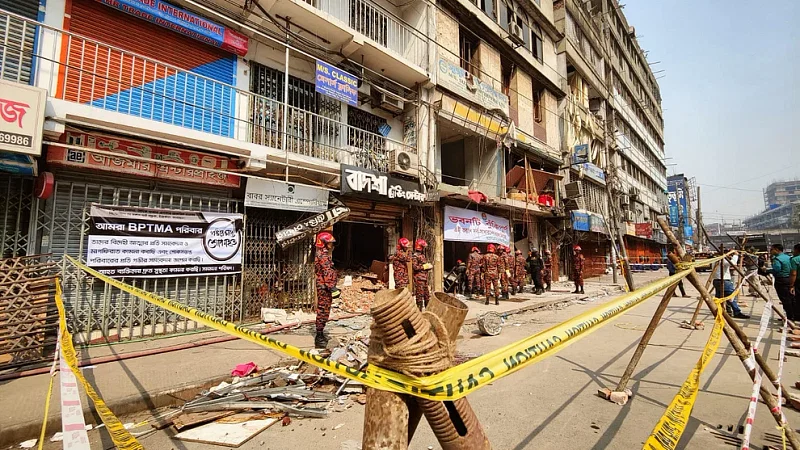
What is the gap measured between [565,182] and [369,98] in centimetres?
1351

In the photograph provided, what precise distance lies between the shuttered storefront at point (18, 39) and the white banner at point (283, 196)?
12.2ft

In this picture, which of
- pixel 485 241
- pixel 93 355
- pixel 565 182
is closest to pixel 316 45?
pixel 93 355

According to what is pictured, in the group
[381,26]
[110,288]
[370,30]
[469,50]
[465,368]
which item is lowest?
[110,288]

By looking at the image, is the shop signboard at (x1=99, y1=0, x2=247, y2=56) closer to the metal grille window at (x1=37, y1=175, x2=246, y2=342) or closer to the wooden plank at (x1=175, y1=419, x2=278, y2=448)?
the metal grille window at (x1=37, y1=175, x2=246, y2=342)

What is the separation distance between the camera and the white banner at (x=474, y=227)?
1196 cm

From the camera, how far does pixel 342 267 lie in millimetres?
11594

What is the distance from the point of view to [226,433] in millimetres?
3168

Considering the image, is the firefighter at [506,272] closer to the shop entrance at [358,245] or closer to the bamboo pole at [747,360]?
the shop entrance at [358,245]

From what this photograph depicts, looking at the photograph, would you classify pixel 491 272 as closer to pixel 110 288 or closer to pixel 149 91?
pixel 110 288

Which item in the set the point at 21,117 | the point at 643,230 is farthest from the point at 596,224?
the point at 21,117

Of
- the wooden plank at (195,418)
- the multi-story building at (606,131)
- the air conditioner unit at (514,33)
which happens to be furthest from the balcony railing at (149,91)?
the multi-story building at (606,131)

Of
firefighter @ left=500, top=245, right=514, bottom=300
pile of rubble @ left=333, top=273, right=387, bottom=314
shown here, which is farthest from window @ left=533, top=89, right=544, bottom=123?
pile of rubble @ left=333, top=273, right=387, bottom=314

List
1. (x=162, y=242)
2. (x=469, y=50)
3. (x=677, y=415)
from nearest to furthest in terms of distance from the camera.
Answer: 1. (x=677, y=415)
2. (x=162, y=242)
3. (x=469, y=50)

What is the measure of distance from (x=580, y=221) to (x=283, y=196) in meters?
17.1
